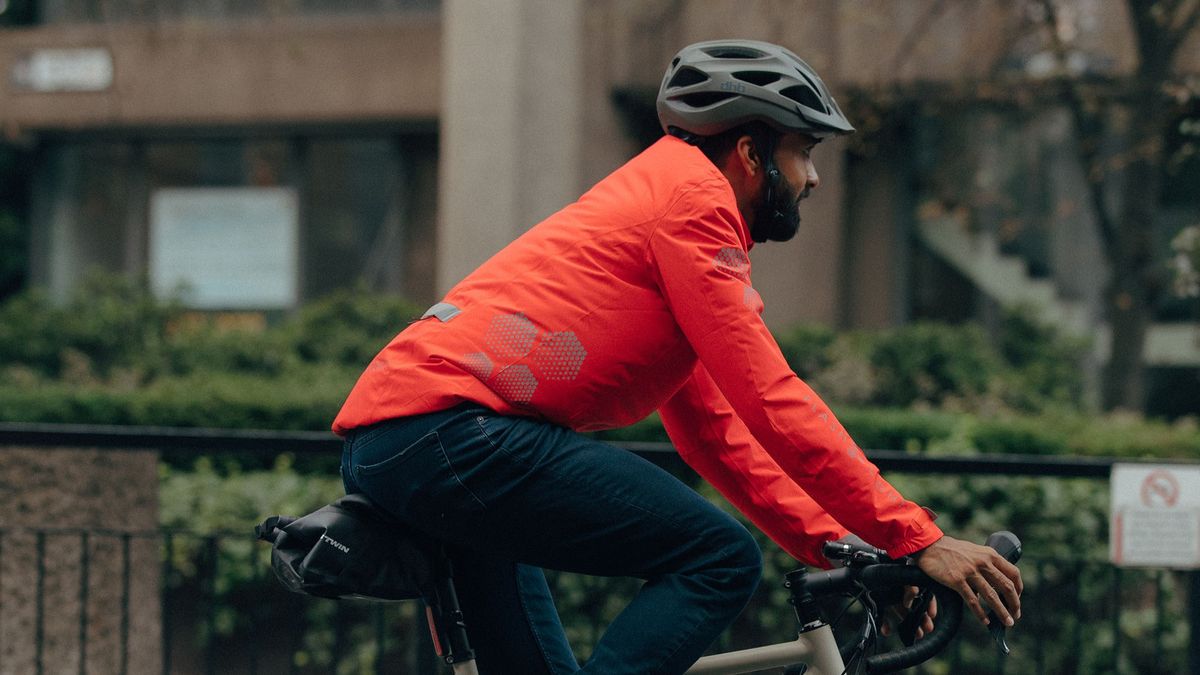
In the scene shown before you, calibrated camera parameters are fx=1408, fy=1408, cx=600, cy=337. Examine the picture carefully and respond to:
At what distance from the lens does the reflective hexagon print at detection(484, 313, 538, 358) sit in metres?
2.55

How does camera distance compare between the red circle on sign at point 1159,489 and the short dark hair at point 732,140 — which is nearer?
the short dark hair at point 732,140

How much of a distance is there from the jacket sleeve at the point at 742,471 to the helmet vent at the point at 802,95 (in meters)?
0.58

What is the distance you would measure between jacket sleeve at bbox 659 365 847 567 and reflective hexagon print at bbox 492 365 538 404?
466 millimetres

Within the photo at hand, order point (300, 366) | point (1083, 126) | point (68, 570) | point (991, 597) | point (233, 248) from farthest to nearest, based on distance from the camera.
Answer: point (233, 248)
point (300, 366)
point (1083, 126)
point (68, 570)
point (991, 597)

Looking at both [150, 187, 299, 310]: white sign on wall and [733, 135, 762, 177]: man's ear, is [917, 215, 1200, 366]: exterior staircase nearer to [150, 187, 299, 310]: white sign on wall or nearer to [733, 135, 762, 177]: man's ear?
[150, 187, 299, 310]: white sign on wall

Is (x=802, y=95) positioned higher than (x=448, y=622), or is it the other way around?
(x=802, y=95)

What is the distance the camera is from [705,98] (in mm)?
2703

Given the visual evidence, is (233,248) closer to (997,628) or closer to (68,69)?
→ (68,69)

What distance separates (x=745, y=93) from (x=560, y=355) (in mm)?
602

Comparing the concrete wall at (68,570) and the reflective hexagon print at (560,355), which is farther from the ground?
the reflective hexagon print at (560,355)

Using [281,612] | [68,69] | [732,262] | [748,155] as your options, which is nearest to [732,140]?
[748,155]

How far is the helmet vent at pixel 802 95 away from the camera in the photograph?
8.70ft

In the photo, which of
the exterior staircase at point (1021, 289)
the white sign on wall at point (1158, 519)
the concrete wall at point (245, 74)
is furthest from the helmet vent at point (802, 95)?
the concrete wall at point (245, 74)

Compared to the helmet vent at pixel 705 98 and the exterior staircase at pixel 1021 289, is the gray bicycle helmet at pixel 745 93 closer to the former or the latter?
the helmet vent at pixel 705 98
